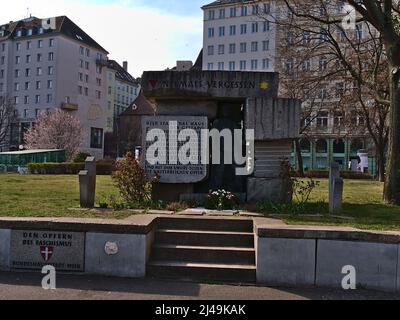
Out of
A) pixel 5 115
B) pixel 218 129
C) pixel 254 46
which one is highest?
pixel 254 46

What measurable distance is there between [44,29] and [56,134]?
38263 mm

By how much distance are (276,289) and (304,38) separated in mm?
16595

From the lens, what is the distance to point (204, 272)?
23.9 feet

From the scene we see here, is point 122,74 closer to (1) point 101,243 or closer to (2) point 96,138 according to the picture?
(2) point 96,138

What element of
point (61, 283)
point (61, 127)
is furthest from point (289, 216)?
point (61, 127)

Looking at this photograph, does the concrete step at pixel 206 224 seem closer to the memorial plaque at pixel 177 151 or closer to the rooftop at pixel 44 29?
the memorial plaque at pixel 177 151

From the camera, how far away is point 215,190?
437 inches

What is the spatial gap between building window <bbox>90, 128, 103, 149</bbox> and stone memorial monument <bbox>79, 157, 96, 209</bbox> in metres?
96.2

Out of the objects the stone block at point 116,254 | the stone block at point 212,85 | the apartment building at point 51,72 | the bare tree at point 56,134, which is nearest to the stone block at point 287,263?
the stone block at point 116,254

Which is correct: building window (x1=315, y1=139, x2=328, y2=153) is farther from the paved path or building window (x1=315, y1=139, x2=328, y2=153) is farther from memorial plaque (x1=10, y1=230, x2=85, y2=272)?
memorial plaque (x1=10, y1=230, x2=85, y2=272)

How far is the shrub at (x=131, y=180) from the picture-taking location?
10703mm

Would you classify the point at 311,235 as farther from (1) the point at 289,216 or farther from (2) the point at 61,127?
(2) the point at 61,127

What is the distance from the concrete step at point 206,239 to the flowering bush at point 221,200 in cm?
212

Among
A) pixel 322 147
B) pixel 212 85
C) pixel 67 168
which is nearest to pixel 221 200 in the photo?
pixel 212 85
